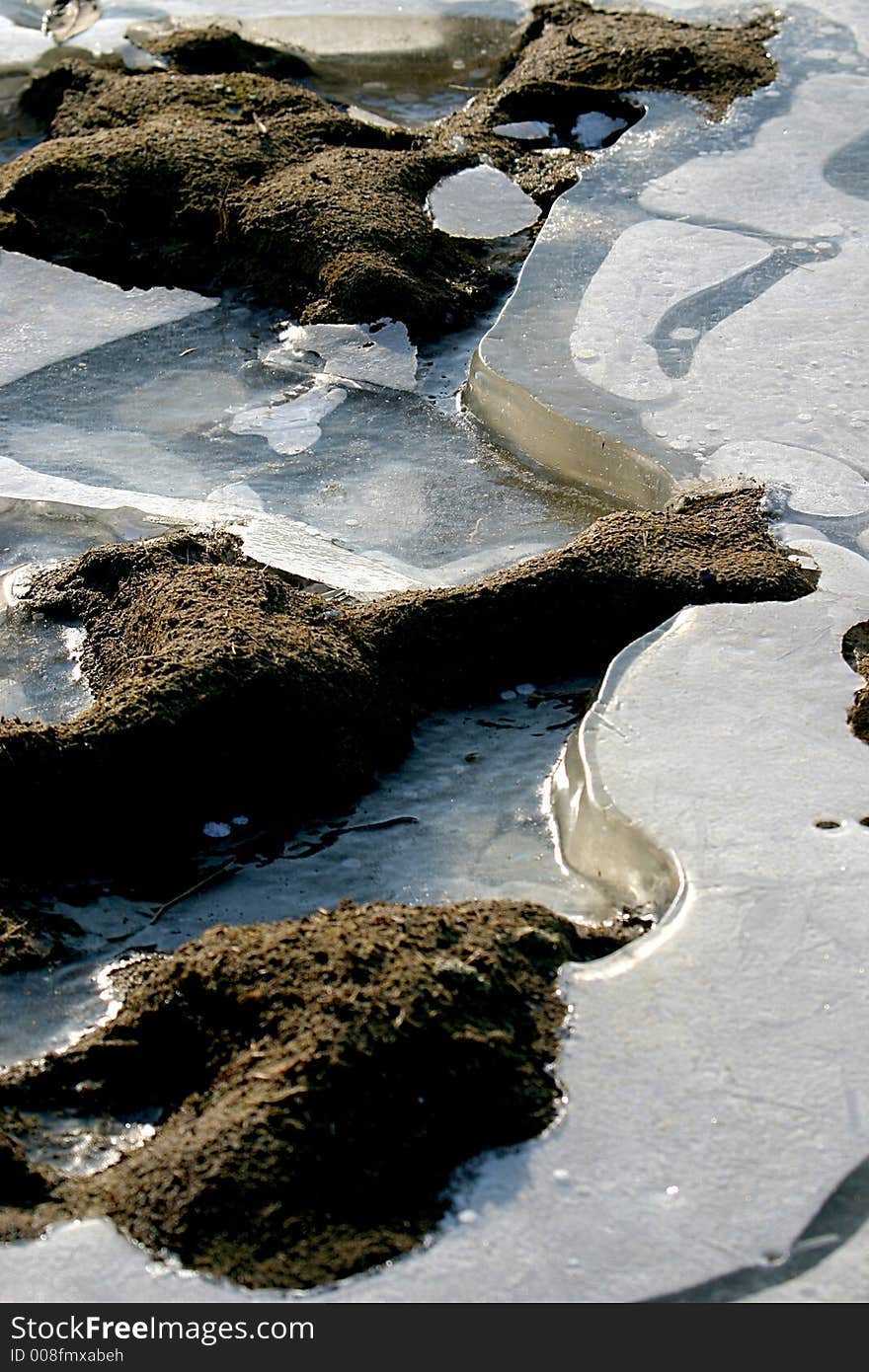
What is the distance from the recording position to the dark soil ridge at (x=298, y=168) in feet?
13.7

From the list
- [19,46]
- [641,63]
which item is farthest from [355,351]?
[19,46]

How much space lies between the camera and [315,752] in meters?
2.58

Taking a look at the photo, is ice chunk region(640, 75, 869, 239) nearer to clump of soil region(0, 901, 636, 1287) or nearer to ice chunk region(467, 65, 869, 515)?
ice chunk region(467, 65, 869, 515)

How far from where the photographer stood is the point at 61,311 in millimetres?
4195

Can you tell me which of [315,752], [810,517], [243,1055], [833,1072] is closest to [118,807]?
[315,752]

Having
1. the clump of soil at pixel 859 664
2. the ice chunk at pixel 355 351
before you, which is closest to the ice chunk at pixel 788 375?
the clump of soil at pixel 859 664

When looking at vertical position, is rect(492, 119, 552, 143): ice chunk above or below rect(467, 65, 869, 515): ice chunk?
above

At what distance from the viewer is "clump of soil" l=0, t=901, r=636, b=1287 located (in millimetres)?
1724

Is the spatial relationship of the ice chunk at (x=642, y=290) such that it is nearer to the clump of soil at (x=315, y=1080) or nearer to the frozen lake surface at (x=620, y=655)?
the frozen lake surface at (x=620, y=655)

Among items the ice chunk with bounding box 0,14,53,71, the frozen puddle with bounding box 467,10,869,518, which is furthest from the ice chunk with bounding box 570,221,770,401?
the ice chunk with bounding box 0,14,53,71

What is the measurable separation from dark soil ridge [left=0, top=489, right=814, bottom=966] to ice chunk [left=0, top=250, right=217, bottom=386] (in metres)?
1.22

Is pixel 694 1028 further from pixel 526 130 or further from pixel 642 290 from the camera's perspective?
pixel 526 130

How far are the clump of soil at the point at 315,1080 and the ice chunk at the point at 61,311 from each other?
2.38m

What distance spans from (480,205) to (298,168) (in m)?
0.58
